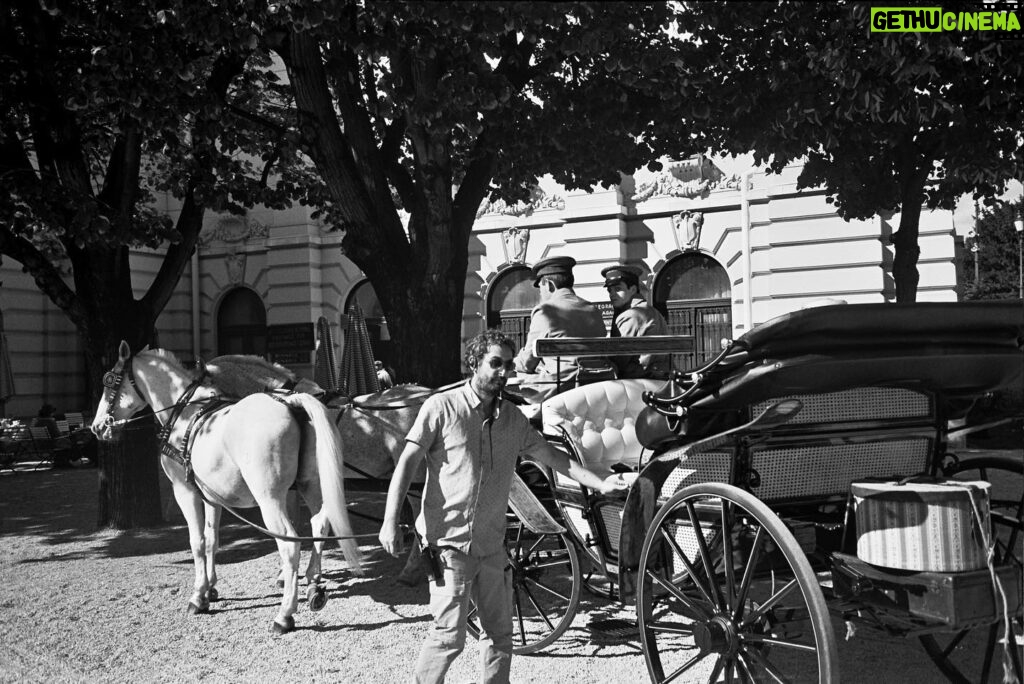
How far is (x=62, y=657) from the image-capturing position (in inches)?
224

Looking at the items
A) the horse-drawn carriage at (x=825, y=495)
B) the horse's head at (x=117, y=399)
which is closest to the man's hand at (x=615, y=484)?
the horse-drawn carriage at (x=825, y=495)

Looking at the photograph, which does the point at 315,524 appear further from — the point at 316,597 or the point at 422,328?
the point at 422,328

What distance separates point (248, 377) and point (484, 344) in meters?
3.93

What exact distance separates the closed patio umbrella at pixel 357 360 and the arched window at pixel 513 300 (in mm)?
10504

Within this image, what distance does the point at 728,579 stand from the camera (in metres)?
3.69

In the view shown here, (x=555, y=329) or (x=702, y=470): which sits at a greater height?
(x=555, y=329)

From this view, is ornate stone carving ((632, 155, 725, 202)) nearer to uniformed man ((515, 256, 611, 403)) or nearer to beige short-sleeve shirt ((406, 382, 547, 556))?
uniformed man ((515, 256, 611, 403))

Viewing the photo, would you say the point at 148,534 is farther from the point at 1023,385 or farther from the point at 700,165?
the point at 700,165

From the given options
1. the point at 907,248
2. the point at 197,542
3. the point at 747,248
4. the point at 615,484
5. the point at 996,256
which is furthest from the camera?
the point at 996,256

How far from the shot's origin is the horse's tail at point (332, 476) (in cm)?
579

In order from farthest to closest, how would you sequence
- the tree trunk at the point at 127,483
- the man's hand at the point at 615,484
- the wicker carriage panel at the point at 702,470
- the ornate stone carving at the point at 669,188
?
the ornate stone carving at the point at 669,188
the tree trunk at the point at 127,483
the man's hand at the point at 615,484
the wicker carriage panel at the point at 702,470

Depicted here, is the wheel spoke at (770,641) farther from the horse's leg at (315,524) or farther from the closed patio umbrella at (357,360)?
the closed patio umbrella at (357,360)

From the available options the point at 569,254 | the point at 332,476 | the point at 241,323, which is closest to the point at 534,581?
the point at 332,476

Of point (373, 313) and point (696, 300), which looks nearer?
point (696, 300)
